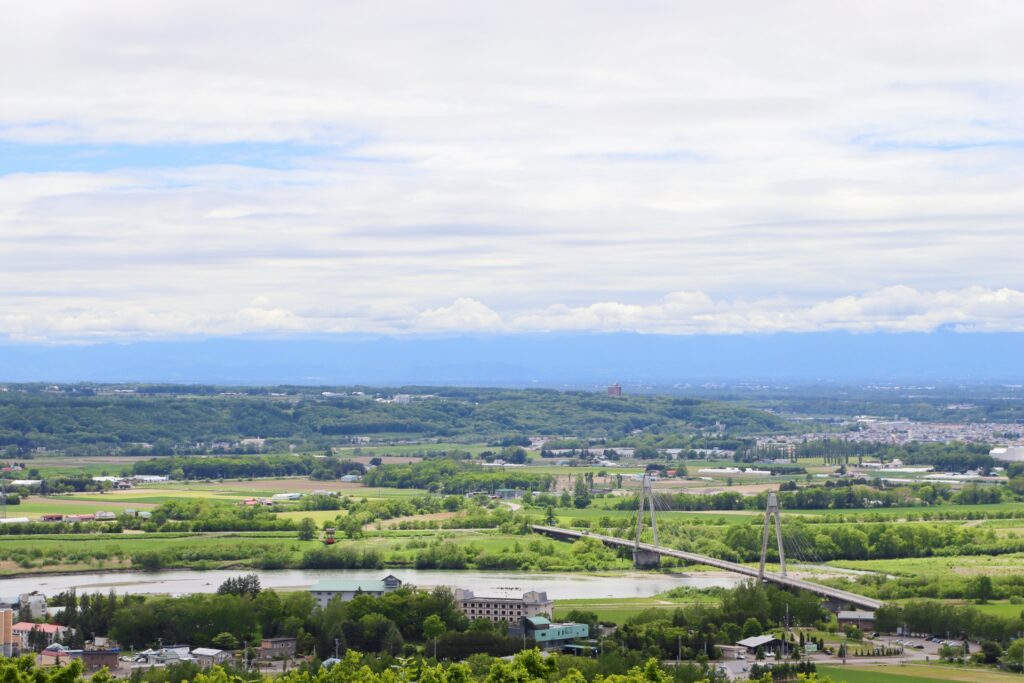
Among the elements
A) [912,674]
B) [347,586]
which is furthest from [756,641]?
[347,586]

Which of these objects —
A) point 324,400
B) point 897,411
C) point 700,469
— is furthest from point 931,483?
point 897,411

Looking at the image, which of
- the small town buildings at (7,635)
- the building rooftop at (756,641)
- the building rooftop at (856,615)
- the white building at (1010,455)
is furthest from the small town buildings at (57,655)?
the white building at (1010,455)

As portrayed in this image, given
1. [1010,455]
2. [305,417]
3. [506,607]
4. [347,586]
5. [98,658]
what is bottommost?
[98,658]

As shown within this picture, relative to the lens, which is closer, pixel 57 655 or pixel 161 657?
pixel 57 655

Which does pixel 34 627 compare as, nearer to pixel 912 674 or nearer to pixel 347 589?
pixel 347 589

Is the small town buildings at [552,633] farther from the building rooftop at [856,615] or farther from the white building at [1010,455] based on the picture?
the white building at [1010,455]

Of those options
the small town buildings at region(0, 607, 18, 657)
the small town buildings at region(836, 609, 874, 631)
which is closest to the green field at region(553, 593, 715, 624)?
the small town buildings at region(836, 609, 874, 631)
